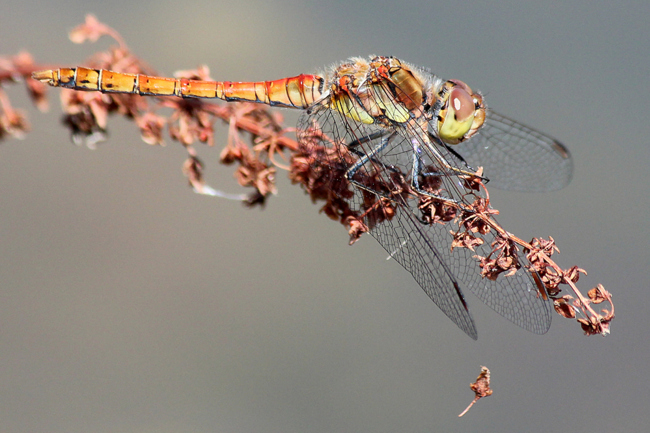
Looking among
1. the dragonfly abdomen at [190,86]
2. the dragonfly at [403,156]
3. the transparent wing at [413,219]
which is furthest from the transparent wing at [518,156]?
the dragonfly abdomen at [190,86]

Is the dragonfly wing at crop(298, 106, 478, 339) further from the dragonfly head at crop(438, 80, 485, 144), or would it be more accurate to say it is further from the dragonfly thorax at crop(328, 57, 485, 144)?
the dragonfly head at crop(438, 80, 485, 144)

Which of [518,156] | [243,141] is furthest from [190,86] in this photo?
[518,156]

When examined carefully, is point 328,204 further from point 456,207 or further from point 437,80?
point 437,80

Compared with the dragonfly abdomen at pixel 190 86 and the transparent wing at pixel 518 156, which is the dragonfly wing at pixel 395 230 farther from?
the transparent wing at pixel 518 156

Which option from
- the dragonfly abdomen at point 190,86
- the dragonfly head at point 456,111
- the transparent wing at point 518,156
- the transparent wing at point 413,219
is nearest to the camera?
the transparent wing at point 413,219

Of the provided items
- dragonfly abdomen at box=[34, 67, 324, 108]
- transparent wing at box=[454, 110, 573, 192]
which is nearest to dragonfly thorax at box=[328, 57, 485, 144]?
dragonfly abdomen at box=[34, 67, 324, 108]

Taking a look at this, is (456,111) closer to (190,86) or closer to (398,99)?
(398,99)
